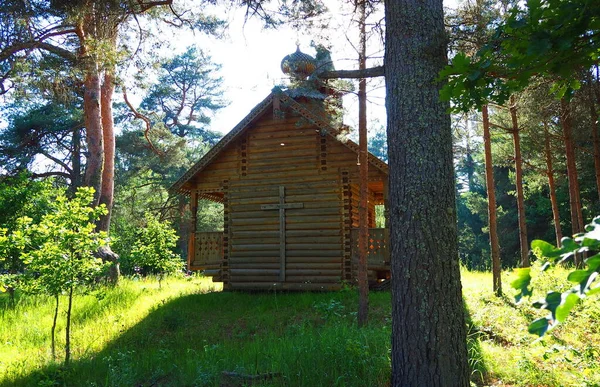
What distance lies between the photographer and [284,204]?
15.5m

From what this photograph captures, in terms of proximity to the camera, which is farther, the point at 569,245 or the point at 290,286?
the point at 290,286

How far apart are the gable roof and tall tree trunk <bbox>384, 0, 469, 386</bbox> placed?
28.1ft

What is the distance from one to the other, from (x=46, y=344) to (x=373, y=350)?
8.50 meters

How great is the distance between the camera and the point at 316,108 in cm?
1939

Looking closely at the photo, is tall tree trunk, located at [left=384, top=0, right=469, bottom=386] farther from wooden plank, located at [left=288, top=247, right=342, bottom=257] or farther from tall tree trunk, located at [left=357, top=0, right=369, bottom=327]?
wooden plank, located at [left=288, top=247, right=342, bottom=257]

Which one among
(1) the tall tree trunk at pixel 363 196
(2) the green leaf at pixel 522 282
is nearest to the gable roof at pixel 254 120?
(1) the tall tree trunk at pixel 363 196

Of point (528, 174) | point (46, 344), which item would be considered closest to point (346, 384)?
point (46, 344)

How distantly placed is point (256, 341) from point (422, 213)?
219 inches

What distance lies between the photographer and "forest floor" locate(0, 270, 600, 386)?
20.9ft

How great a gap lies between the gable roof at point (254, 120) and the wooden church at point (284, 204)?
0.11ft

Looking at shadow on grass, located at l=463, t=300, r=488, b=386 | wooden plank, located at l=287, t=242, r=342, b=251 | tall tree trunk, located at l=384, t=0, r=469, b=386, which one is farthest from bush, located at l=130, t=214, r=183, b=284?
tall tree trunk, located at l=384, t=0, r=469, b=386

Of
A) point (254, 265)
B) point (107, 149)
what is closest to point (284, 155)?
point (254, 265)

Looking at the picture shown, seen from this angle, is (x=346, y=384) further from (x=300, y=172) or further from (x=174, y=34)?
(x=174, y=34)

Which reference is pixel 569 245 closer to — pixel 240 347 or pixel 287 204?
pixel 240 347
